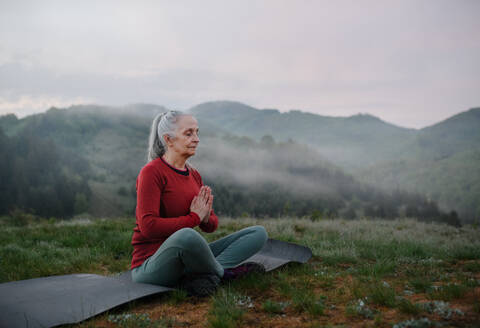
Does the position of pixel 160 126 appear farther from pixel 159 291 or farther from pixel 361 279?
pixel 361 279

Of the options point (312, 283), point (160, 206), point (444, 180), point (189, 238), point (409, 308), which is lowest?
point (444, 180)

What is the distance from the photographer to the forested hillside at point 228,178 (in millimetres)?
89844

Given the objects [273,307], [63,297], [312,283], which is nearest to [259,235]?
[312,283]

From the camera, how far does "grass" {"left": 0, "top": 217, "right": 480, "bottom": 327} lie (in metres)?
3.22

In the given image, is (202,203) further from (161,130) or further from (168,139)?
(161,130)

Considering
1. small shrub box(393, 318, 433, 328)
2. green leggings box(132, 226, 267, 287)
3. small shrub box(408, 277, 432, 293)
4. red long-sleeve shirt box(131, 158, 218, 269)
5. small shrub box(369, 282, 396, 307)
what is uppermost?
→ red long-sleeve shirt box(131, 158, 218, 269)

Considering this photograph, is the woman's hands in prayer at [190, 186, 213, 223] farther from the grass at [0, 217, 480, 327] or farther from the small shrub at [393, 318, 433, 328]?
the small shrub at [393, 318, 433, 328]

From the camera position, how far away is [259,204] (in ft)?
320

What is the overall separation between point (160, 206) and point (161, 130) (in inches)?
35.1

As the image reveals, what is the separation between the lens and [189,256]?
365 cm

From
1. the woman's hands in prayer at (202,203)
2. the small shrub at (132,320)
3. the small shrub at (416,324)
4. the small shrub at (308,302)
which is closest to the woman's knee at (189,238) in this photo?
the woman's hands in prayer at (202,203)

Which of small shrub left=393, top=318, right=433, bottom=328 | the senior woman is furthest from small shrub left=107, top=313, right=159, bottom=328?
small shrub left=393, top=318, right=433, bottom=328

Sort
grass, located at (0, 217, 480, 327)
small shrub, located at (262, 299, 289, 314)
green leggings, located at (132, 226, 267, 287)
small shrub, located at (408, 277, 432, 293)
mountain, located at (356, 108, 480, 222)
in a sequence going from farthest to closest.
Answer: mountain, located at (356, 108, 480, 222) < small shrub, located at (408, 277, 432, 293) < green leggings, located at (132, 226, 267, 287) < small shrub, located at (262, 299, 289, 314) < grass, located at (0, 217, 480, 327)

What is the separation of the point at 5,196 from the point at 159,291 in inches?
3862
